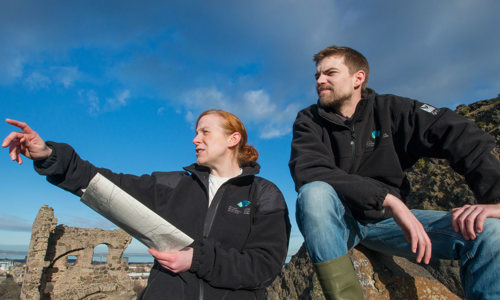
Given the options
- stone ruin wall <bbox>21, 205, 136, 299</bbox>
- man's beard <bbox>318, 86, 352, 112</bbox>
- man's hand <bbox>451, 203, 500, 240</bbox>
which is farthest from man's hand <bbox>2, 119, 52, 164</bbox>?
stone ruin wall <bbox>21, 205, 136, 299</bbox>

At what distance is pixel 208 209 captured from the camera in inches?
82.7

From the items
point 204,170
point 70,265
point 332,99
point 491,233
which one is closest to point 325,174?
point 332,99

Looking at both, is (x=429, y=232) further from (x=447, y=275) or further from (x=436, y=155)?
(x=447, y=275)

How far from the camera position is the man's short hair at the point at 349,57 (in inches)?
98.9

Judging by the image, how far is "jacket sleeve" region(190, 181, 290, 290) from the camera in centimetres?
173

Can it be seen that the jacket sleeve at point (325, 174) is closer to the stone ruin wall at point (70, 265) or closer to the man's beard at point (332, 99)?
the man's beard at point (332, 99)

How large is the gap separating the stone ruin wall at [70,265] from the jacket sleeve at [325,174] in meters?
14.9

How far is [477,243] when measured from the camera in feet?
4.90

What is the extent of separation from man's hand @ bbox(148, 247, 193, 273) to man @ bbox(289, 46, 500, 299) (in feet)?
2.21

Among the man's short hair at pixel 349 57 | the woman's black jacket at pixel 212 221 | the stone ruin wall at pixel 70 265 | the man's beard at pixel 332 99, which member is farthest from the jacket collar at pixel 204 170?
the stone ruin wall at pixel 70 265

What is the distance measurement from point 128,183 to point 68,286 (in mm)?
14772

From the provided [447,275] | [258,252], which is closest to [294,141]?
[258,252]

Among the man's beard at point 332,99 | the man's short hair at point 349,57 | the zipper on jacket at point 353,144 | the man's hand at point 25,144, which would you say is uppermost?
the man's short hair at point 349,57

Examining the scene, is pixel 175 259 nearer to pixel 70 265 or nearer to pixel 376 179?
pixel 376 179
